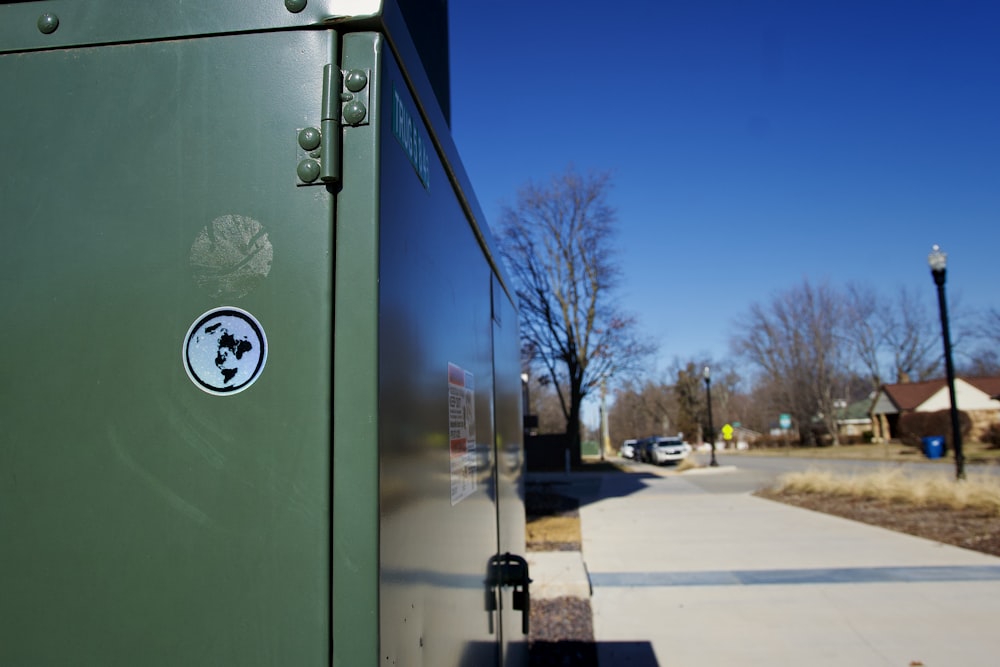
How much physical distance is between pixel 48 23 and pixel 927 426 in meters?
47.6

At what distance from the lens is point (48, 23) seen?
1.10m

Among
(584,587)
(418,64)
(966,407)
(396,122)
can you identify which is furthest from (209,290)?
(966,407)

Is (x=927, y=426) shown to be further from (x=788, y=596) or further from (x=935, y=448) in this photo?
(x=788, y=596)

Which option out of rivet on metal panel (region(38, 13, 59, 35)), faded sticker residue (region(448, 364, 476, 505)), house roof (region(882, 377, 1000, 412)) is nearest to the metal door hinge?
rivet on metal panel (region(38, 13, 59, 35))

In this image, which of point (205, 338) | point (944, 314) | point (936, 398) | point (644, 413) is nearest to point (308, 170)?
point (205, 338)

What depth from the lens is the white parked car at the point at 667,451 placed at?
37.3m

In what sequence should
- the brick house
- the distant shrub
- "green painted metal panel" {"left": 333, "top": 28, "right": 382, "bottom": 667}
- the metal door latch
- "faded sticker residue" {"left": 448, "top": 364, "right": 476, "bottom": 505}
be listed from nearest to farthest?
"green painted metal panel" {"left": 333, "top": 28, "right": 382, "bottom": 667}, "faded sticker residue" {"left": 448, "top": 364, "right": 476, "bottom": 505}, the metal door latch, the distant shrub, the brick house

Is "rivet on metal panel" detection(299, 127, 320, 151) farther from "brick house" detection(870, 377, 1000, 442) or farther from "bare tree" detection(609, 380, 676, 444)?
"bare tree" detection(609, 380, 676, 444)

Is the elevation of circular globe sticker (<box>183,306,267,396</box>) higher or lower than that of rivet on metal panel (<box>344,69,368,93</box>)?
lower

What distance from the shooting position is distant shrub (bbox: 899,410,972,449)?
126 ft

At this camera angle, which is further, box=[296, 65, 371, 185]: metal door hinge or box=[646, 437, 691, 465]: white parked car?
box=[646, 437, 691, 465]: white parked car

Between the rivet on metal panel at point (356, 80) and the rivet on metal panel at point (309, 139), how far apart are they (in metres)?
0.09

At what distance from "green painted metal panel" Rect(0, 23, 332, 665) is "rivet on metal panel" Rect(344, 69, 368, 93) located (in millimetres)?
51

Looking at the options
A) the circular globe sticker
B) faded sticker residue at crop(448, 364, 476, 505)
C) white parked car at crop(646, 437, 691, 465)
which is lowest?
white parked car at crop(646, 437, 691, 465)
